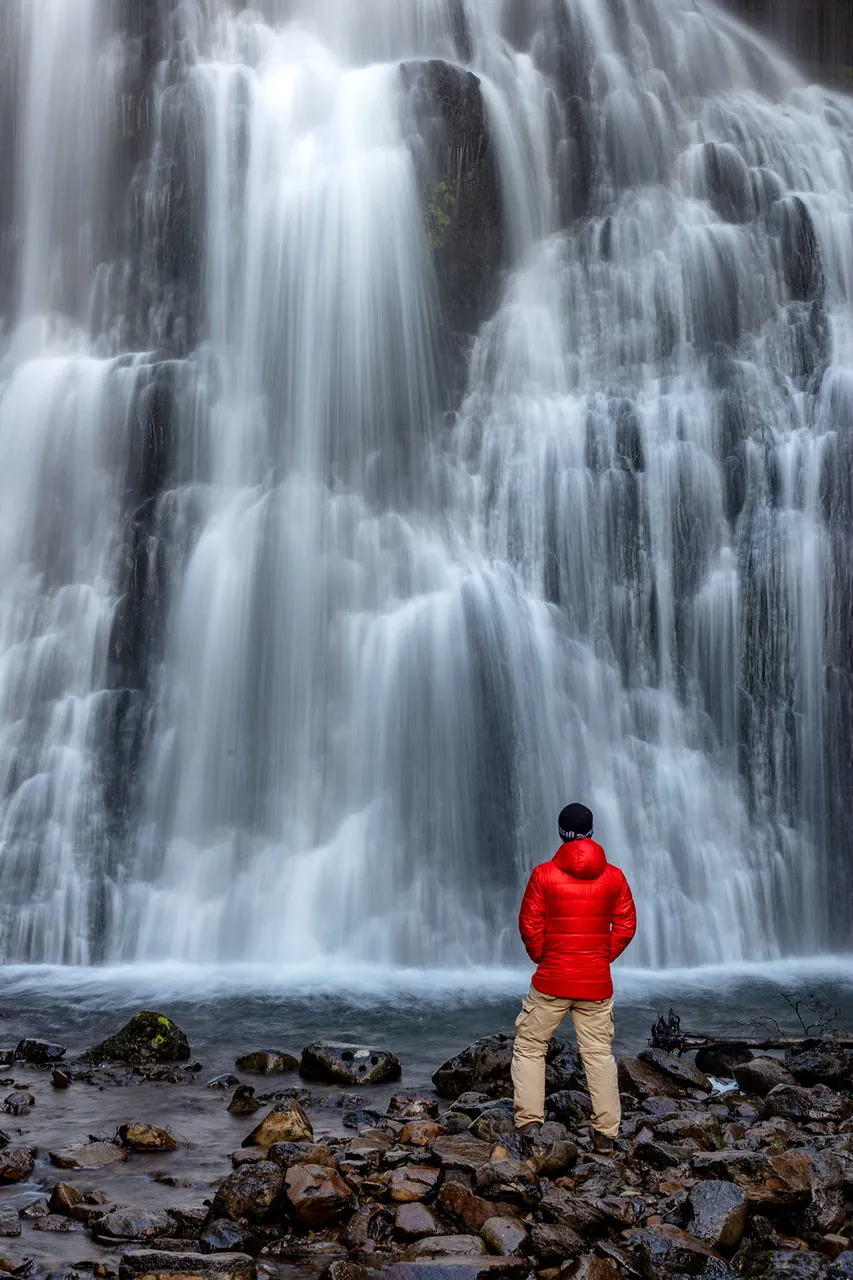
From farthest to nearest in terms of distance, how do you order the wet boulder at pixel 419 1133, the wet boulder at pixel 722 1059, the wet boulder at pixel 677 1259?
the wet boulder at pixel 722 1059
the wet boulder at pixel 419 1133
the wet boulder at pixel 677 1259

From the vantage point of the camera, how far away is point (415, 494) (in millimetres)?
18141

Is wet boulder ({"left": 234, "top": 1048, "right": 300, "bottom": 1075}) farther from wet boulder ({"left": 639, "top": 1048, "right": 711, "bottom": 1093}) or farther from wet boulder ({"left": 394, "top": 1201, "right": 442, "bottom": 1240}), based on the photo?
wet boulder ({"left": 394, "top": 1201, "right": 442, "bottom": 1240})

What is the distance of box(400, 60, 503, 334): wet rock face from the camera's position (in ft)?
67.4

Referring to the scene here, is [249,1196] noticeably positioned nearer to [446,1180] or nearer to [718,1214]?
[446,1180]

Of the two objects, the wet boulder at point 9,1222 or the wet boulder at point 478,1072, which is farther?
the wet boulder at point 478,1072

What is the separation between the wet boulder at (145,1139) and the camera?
6.68m

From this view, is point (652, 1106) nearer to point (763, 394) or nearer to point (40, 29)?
point (763, 394)

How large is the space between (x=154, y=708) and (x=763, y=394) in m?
10.9

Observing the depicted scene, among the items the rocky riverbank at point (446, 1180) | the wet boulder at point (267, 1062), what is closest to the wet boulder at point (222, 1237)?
the rocky riverbank at point (446, 1180)

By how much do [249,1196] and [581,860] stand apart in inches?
94.8

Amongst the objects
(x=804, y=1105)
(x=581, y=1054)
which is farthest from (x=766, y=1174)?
(x=804, y=1105)

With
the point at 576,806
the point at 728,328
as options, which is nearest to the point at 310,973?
the point at 576,806

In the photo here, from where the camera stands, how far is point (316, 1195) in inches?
212

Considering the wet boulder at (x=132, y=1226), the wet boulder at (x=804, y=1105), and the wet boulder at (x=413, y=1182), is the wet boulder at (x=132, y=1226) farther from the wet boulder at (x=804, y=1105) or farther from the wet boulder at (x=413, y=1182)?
the wet boulder at (x=804, y=1105)
